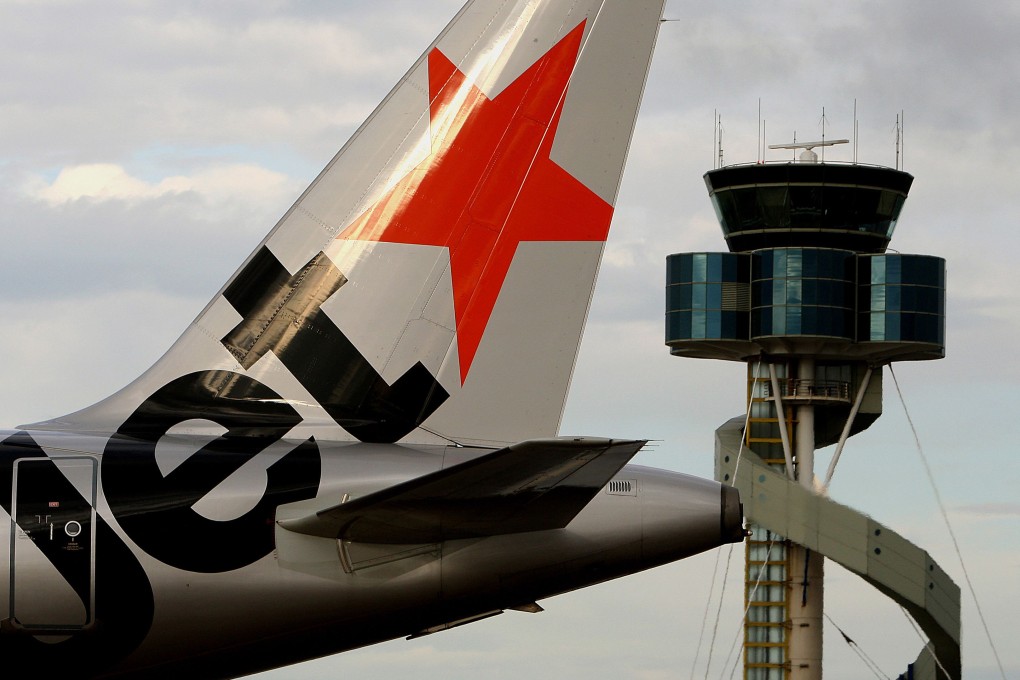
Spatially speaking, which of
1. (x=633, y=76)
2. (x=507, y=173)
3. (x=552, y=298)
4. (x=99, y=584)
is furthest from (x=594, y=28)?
(x=99, y=584)

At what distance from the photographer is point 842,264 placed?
269ft

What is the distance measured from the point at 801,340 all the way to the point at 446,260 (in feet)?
221

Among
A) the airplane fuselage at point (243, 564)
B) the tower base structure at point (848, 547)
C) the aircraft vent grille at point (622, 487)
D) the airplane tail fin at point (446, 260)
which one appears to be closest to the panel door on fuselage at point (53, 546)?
the airplane fuselage at point (243, 564)

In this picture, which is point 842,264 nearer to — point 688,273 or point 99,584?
point 688,273

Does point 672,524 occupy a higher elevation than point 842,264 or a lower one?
lower

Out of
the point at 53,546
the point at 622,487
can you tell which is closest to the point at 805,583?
the point at 622,487

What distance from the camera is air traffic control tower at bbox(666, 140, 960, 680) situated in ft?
261

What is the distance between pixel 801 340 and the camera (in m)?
81.2

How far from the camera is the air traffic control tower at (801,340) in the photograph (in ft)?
261

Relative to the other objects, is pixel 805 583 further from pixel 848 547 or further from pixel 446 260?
pixel 446 260

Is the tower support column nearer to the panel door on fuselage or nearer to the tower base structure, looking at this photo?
the tower base structure

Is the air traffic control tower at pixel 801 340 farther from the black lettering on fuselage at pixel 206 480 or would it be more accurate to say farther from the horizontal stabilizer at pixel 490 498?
the horizontal stabilizer at pixel 490 498

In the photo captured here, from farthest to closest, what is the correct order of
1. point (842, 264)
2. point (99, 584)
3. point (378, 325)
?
1. point (842, 264)
2. point (378, 325)
3. point (99, 584)

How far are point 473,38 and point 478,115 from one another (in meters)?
0.86
